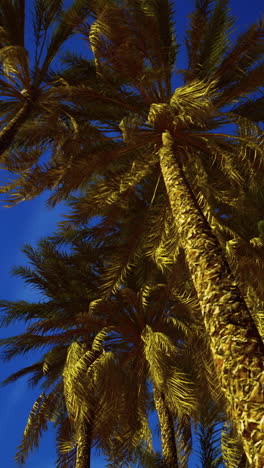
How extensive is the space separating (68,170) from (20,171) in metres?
1.06

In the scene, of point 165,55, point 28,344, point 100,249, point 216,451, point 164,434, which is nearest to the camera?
point 216,451

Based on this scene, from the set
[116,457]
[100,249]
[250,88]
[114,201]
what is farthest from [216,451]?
[250,88]

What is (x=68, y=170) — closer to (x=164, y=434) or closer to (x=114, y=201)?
(x=114, y=201)

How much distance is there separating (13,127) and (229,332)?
614 cm

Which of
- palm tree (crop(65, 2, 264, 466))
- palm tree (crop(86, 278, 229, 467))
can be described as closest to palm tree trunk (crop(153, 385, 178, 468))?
palm tree (crop(86, 278, 229, 467))

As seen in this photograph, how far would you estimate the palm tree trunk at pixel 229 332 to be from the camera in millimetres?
3441

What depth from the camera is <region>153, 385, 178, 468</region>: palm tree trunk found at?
892cm

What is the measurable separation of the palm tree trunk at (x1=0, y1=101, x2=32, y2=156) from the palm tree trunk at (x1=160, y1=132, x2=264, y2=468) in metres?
4.03

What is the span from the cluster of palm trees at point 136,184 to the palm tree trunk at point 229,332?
97cm

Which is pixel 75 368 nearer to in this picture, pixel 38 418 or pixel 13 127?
pixel 38 418

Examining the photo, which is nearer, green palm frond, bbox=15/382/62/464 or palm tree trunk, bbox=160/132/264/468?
palm tree trunk, bbox=160/132/264/468

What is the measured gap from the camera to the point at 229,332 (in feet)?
13.5

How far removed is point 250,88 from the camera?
8.18 m

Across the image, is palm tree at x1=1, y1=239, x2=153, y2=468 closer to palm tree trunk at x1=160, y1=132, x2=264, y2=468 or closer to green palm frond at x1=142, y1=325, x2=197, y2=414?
green palm frond at x1=142, y1=325, x2=197, y2=414
